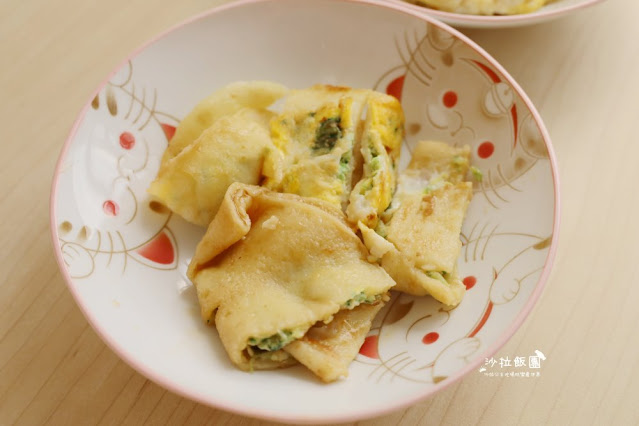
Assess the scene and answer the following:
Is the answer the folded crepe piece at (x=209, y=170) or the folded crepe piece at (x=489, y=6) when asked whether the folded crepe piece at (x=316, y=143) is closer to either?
the folded crepe piece at (x=209, y=170)

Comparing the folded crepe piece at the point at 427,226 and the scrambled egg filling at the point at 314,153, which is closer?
the folded crepe piece at the point at 427,226

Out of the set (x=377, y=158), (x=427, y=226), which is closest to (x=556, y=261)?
(x=427, y=226)

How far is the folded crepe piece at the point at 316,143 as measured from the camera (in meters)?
1.46

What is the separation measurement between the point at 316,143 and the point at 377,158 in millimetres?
164

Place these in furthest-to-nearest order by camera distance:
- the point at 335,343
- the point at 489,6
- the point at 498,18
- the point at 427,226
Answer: the point at 489,6
the point at 498,18
the point at 427,226
the point at 335,343

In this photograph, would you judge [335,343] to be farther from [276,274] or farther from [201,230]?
[201,230]

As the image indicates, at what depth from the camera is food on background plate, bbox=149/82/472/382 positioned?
1.25 m

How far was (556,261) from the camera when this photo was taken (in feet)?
5.10

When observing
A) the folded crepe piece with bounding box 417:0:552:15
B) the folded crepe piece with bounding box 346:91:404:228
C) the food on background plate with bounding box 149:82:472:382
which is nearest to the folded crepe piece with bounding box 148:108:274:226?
the food on background plate with bounding box 149:82:472:382

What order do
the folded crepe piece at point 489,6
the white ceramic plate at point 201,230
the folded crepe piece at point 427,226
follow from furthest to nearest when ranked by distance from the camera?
the folded crepe piece at point 489,6 → the folded crepe piece at point 427,226 → the white ceramic plate at point 201,230

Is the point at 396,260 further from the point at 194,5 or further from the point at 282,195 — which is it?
the point at 194,5

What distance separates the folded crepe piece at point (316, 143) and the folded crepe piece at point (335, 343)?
11.0 inches

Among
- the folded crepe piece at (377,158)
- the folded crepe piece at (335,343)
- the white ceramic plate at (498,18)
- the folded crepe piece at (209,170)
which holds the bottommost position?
the folded crepe piece at (335,343)

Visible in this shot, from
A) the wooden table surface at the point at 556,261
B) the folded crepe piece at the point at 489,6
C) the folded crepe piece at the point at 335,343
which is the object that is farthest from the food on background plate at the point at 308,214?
the folded crepe piece at the point at 489,6
